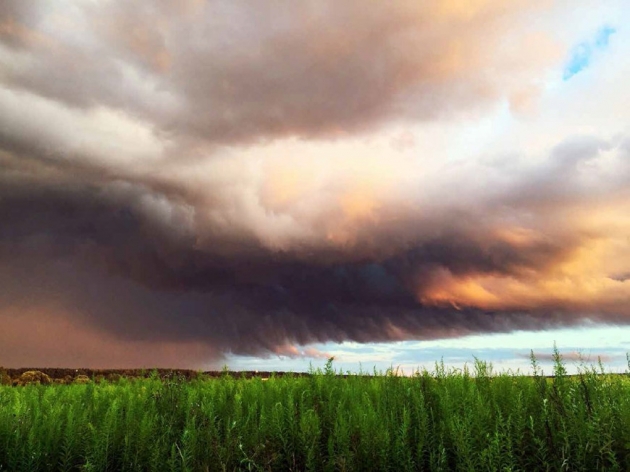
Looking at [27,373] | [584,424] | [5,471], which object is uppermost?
[27,373]

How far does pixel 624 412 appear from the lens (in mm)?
7176

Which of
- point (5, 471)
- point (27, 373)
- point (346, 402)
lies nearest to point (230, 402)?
point (346, 402)

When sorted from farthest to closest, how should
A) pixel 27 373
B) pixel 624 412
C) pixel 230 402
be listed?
1. pixel 27 373
2. pixel 230 402
3. pixel 624 412

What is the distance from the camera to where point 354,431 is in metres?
7.52

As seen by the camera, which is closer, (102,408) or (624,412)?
(624,412)

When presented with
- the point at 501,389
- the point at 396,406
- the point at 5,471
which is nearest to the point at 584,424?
the point at 501,389

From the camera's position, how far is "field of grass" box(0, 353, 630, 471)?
6.79 m

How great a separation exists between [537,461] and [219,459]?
4.04m

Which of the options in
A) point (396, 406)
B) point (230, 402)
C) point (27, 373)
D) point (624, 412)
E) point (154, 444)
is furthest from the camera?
point (27, 373)

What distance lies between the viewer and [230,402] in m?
9.88

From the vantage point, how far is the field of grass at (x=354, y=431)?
679 cm

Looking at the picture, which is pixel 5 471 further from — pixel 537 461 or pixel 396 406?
pixel 537 461

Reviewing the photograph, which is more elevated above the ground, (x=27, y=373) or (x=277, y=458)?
(x=27, y=373)

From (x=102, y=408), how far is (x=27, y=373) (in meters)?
11.8
